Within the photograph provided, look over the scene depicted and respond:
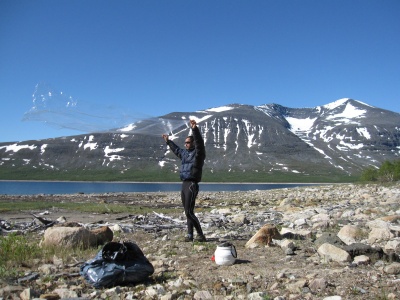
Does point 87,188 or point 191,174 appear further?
point 87,188

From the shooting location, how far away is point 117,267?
20.1 ft

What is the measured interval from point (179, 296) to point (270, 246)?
417 centimetres

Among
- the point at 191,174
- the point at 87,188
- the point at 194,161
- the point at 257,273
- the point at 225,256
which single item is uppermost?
the point at 194,161

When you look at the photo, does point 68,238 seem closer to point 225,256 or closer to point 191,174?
point 191,174

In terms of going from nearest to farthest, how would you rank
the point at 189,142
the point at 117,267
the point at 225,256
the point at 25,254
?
the point at 117,267 < the point at 225,256 < the point at 25,254 < the point at 189,142

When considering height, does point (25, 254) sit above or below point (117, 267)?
below

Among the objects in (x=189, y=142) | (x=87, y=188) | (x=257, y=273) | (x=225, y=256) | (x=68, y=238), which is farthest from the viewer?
(x=87, y=188)

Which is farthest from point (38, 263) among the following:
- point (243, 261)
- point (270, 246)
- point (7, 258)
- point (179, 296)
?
point (270, 246)

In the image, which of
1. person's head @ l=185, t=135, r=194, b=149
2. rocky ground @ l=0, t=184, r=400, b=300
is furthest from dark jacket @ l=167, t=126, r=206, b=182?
rocky ground @ l=0, t=184, r=400, b=300

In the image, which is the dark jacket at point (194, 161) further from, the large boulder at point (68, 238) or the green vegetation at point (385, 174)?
the green vegetation at point (385, 174)

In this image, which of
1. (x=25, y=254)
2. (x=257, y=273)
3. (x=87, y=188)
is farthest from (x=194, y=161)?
(x=87, y=188)

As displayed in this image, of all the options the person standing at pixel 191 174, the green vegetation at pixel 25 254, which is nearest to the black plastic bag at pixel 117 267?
the green vegetation at pixel 25 254

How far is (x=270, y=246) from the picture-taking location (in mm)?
9180

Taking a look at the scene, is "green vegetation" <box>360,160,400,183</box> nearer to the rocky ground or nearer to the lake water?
the lake water
